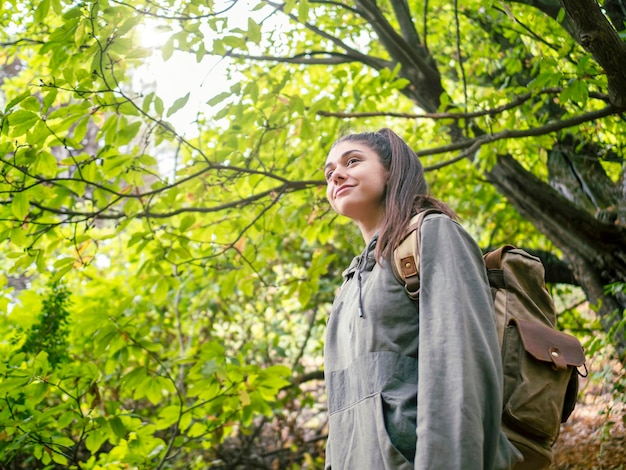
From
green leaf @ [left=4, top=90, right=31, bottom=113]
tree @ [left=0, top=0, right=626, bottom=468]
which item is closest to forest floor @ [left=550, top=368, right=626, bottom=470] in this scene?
tree @ [left=0, top=0, right=626, bottom=468]

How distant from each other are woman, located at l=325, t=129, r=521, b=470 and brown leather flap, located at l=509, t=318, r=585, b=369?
99 mm

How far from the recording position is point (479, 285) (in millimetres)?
1426

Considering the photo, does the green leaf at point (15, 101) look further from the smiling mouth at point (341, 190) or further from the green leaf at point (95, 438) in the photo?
the green leaf at point (95, 438)

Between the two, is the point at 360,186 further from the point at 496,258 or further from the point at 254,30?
the point at 254,30

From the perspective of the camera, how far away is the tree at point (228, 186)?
2596mm

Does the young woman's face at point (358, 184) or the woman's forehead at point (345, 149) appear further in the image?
the woman's forehead at point (345, 149)

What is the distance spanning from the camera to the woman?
1.26 meters

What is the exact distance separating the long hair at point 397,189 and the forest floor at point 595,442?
2213 millimetres

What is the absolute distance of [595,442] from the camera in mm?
4559

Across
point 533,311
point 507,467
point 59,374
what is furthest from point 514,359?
point 59,374

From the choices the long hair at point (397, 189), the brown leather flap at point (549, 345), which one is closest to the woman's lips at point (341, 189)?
the long hair at point (397, 189)

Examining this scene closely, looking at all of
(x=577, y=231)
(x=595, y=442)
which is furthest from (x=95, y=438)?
(x=577, y=231)

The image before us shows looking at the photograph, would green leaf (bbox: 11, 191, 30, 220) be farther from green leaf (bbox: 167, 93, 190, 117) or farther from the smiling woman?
the smiling woman

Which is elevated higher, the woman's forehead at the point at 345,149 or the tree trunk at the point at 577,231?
the tree trunk at the point at 577,231
